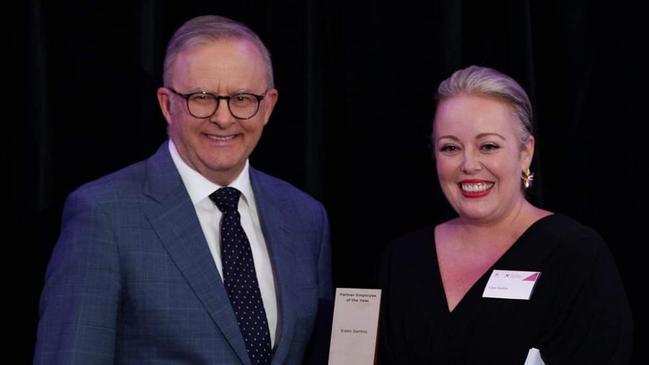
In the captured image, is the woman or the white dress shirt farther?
the white dress shirt

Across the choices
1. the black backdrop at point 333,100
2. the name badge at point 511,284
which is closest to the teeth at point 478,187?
the name badge at point 511,284

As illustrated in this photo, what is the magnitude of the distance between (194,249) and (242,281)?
16 centimetres

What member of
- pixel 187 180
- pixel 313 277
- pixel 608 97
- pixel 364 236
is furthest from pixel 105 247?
pixel 608 97

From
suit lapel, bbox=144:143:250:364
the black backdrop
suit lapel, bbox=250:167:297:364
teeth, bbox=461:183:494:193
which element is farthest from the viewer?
the black backdrop

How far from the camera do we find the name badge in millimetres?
2391

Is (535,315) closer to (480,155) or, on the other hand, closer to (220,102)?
(480,155)

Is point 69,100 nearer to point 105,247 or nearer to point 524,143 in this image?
point 105,247

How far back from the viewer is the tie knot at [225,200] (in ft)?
8.29

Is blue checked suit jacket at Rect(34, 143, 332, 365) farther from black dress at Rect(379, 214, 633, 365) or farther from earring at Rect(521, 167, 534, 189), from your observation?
earring at Rect(521, 167, 534, 189)

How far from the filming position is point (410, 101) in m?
3.10

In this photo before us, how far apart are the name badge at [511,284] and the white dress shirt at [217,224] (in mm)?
565

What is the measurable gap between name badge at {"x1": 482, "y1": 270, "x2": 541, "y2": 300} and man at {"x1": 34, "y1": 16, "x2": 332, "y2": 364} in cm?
48

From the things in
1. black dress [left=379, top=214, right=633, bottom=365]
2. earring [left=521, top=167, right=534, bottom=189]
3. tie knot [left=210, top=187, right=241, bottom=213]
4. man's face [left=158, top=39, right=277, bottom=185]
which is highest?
man's face [left=158, top=39, right=277, bottom=185]

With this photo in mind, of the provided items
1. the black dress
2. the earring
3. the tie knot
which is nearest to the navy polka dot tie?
the tie knot
